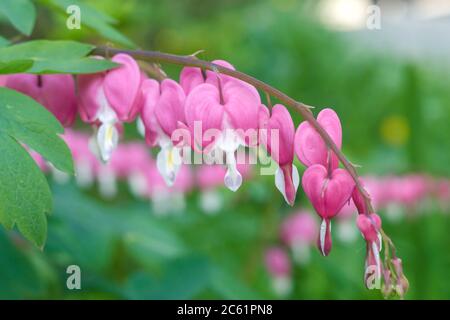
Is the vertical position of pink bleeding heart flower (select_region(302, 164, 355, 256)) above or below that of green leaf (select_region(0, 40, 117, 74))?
below

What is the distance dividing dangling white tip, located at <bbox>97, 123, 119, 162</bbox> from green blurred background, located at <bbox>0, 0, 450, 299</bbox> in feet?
0.73

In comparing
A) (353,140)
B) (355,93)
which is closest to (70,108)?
(353,140)

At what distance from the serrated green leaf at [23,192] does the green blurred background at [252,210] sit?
1.06 feet

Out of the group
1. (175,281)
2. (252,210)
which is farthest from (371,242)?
(252,210)

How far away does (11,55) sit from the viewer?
0.86 meters

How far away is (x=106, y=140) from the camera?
0.92 m

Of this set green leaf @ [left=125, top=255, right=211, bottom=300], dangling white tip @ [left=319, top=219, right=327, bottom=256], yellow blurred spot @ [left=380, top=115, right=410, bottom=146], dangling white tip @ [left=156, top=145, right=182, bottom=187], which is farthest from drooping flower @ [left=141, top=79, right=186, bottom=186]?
yellow blurred spot @ [left=380, top=115, right=410, bottom=146]

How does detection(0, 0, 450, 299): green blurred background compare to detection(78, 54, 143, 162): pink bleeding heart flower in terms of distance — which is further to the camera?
detection(0, 0, 450, 299): green blurred background

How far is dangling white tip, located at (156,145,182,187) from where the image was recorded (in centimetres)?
91

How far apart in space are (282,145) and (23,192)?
0.91 feet

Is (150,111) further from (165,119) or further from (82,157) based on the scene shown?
(82,157)

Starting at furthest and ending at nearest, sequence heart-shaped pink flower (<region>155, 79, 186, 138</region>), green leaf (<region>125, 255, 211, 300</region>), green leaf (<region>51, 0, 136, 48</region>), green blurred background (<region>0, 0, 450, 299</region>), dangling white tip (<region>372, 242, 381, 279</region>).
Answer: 1. green blurred background (<region>0, 0, 450, 299</region>)
2. green leaf (<region>125, 255, 211, 300</region>)
3. green leaf (<region>51, 0, 136, 48</region>)
4. heart-shaped pink flower (<region>155, 79, 186, 138</region>)
5. dangling white tip (<region>372, 242, 381, 279</region>)

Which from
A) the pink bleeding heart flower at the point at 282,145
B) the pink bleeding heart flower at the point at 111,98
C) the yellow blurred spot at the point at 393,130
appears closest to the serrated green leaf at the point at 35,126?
the pink bleeding heart flower at the point at 111,98

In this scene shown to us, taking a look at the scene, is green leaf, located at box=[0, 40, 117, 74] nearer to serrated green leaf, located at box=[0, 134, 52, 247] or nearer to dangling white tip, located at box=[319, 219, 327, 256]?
serrated green leaf, located at box=[0, 134, 52, 247]
